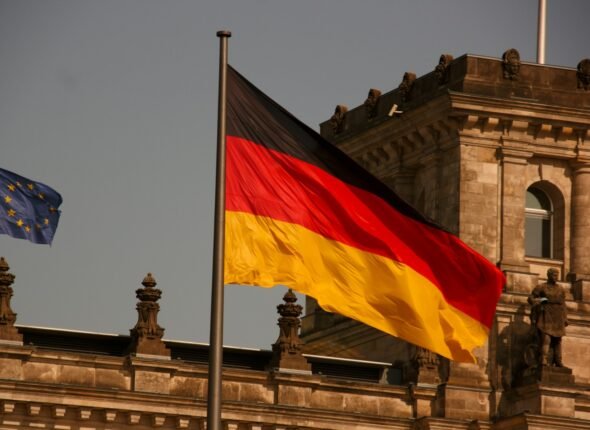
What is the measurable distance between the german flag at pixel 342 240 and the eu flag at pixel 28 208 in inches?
683

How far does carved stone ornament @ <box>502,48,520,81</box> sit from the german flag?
24847 mm

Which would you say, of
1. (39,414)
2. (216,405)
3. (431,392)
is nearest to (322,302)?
(216,405)

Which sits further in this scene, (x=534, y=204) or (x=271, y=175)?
(x=534, y=204)

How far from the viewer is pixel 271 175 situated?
36.4 meters

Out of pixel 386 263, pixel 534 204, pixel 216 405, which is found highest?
pixel 534 204

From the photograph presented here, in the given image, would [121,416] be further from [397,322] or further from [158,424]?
[397,322]

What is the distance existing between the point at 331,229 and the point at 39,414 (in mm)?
18683

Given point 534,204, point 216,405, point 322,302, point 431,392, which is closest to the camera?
point 216,405

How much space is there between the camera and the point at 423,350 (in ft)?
193

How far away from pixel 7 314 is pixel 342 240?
61.9 feet

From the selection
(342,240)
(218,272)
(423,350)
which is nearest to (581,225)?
(423,350)

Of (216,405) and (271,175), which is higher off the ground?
(271,175)

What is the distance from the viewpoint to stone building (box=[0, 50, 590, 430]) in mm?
54531

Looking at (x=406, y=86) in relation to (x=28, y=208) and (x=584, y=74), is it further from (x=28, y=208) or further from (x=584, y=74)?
(x=28, y=208)
